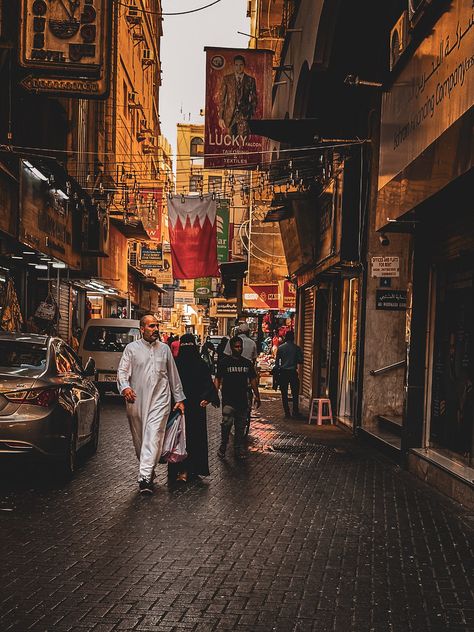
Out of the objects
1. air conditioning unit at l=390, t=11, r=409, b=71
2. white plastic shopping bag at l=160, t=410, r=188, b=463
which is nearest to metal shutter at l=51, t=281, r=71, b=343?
air conditioning unit at l=390, t=11, r=409, b=71

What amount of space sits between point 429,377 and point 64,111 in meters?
16.4

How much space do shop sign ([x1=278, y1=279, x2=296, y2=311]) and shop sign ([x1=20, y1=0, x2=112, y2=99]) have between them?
1513cm

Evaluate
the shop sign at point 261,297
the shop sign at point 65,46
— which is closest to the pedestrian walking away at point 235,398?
the shop sign at point 65,46

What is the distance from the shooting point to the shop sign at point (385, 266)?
1333 centimetres

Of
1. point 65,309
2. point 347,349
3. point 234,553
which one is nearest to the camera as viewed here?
point 234,553

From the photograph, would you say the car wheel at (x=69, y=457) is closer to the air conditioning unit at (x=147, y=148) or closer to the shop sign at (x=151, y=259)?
the shop sign at (x=151, y=259)

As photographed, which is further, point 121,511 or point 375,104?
point 375,104

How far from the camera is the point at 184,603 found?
507 cm

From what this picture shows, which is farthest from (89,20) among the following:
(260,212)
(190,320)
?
(190,320)

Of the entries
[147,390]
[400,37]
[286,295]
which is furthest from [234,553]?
[286,295]

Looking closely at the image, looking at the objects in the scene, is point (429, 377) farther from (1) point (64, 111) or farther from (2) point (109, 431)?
(1) point (64, 111)

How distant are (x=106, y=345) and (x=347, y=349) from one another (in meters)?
6.99

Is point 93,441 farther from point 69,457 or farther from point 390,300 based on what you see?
point 390,300

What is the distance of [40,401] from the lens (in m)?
8.76
